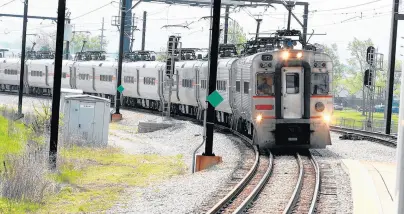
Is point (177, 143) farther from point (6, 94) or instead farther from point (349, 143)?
point (6, 94)

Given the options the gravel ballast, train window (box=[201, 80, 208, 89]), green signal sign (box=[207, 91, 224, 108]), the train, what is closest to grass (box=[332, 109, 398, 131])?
train window (box=[201, 80, 208, 89])

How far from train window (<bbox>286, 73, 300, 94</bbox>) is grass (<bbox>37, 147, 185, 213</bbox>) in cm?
369

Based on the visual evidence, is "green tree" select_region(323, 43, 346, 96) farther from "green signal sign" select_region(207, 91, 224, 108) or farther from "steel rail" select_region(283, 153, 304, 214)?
"steel rail" select_region(283, 153, 304, 214)

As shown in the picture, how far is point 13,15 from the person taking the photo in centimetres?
6359

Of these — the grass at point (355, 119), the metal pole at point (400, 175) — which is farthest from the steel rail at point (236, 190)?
the grass at point (355, 119)

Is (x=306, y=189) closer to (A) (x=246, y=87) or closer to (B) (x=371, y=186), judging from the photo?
(B) (x=371, y=186)

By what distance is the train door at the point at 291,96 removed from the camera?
22062 millimetres

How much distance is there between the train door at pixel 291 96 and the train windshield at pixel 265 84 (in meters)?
0.34

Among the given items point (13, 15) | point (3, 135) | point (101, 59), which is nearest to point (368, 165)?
point (3, 135)

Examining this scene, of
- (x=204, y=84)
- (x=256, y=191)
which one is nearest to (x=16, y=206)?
(x=256, y=191)

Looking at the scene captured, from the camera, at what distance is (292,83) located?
22250 mm

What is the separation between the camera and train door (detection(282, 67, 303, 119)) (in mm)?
22062

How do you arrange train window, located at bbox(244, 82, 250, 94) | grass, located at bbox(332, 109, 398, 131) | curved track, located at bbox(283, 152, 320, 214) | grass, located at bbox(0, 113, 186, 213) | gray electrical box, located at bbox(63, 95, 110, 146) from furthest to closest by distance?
grass, located at bbox(332, 109, 398, 131) → gray electrical box, located at bbox(63, 95, 110, 146) → train window, located at bbox(244, 82, 250, 94) → grass, located at bbox(0, 113, 186, 213) → curved track, located at bbox(283, 152, 320, 214)

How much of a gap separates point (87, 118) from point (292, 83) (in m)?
7.84
